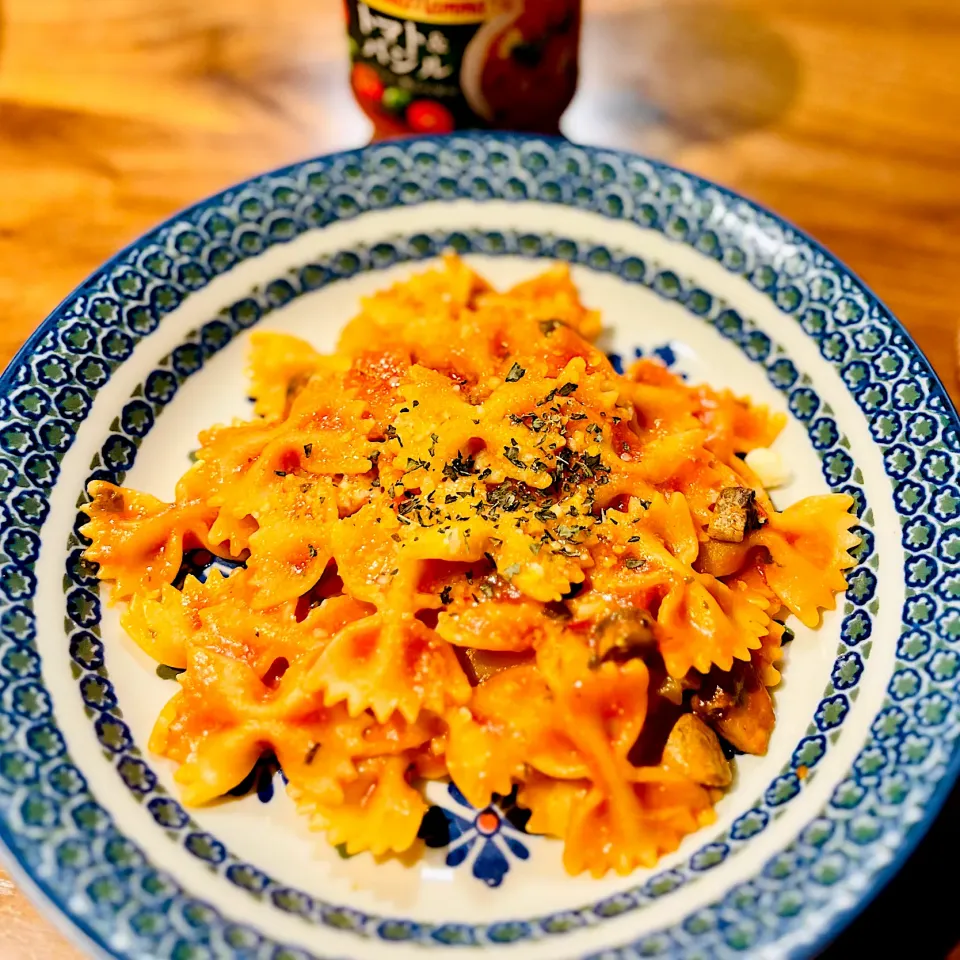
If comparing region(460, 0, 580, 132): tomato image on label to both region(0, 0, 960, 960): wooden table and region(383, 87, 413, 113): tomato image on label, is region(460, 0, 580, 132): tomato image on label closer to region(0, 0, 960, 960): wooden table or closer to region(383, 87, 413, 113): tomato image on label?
region(383, 87, 413, 113): tomato image on label

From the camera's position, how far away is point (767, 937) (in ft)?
Answer: 5.58

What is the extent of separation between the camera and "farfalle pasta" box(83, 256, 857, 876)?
2.05 m

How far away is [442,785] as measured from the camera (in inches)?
85.0

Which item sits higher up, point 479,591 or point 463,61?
point 463,61

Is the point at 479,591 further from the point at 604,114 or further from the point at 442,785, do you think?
the point at 604,114

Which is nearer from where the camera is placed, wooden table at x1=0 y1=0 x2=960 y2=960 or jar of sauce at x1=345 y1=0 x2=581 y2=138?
jar of sauce at x1=345 y1=0 x2=581 y2=138

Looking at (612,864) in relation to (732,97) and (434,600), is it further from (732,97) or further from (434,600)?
(732,97)

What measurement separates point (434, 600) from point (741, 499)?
816 millimetres

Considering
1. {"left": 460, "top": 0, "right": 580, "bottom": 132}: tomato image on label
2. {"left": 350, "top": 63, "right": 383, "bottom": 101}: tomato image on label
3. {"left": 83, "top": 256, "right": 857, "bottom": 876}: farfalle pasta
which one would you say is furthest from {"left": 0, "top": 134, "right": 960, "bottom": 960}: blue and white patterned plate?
{"left": 350, "top": 63, "right": 383, "bottom": 101}: tomato image on label

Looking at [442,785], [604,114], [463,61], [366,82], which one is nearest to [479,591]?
[442,785]

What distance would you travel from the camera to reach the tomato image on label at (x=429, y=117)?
3.38 metres

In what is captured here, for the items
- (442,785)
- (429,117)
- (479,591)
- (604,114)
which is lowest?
(442,785)

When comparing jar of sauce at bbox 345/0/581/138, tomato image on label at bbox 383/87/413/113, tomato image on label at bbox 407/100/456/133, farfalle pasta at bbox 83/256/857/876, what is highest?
jar of sauce at bbox 345/0/581/138

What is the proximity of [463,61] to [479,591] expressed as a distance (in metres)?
1.96
